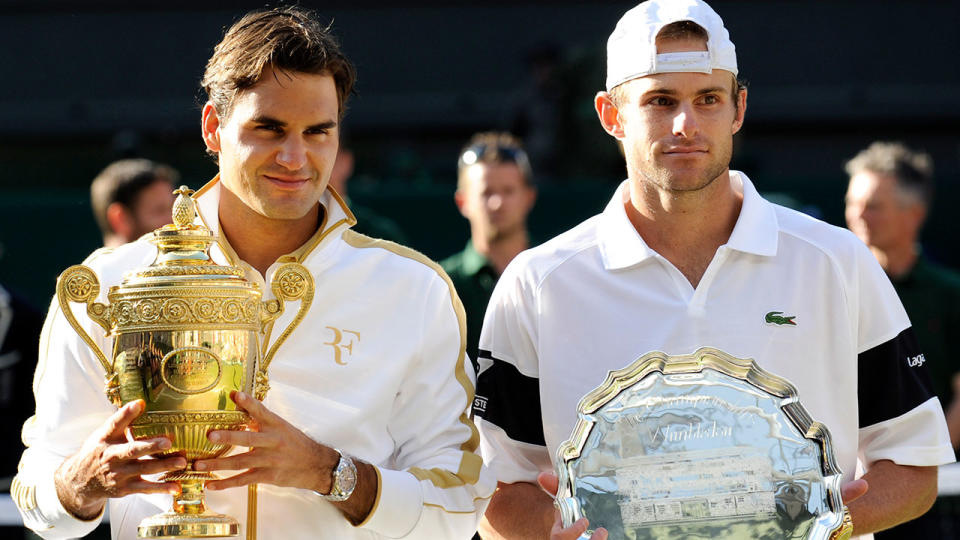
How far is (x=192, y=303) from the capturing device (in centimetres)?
276

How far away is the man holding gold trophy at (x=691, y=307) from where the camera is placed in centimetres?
316

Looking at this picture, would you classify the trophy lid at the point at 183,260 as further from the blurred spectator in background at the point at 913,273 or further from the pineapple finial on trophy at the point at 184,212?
the blurred spectator in background at the point at 913,273

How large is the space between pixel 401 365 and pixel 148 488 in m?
0.64

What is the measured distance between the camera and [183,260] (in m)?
2.82

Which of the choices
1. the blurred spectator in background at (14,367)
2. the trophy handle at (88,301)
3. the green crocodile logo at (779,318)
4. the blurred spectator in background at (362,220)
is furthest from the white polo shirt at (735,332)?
the blurred spectator in background at (14,367)

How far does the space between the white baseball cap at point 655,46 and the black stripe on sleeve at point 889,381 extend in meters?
0.70

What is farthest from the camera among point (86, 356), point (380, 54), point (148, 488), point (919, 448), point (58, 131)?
point (380, 54)

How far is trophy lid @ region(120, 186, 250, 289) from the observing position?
2789mm

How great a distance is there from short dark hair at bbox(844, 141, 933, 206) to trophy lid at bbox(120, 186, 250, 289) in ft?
12.2

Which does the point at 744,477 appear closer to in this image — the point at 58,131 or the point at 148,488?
the point at 148,488

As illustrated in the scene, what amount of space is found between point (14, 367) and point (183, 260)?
3.41 metres

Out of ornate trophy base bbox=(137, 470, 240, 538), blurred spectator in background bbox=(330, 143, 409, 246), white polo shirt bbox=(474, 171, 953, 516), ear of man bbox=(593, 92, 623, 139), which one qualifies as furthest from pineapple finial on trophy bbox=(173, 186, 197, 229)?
blurred spectator in background bbox=(330, 143, 409, 246)

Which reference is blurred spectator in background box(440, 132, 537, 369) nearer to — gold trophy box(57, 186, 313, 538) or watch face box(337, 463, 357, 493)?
watch face box(337, 463, 357, 493)

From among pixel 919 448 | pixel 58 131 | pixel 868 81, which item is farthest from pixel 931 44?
pixel 919 448
